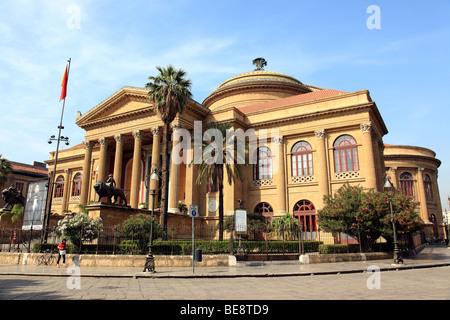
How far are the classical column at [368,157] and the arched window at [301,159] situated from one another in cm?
504

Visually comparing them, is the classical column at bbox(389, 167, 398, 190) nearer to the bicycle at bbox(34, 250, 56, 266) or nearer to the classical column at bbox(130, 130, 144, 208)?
the classical column at bbox(130, 130, 144, 208)

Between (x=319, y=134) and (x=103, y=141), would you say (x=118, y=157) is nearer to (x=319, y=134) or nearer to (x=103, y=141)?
A: (x=103, y=141)

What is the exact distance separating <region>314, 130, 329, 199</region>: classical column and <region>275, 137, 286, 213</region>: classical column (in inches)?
125

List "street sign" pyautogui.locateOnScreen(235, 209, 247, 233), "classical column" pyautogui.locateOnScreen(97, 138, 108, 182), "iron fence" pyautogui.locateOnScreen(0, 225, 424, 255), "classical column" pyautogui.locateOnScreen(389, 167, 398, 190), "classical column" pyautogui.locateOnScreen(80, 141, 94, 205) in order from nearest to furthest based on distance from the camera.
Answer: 1. "street sign" pyautogui.locateOnScreen(235, 209, 247, 233)
2. "iron fence" pyautogui.locateOnScreen(0, 225, 424, 255)
3. "classical column" pyautogui.locateOnScreen(80, 141, 94, 205)
4. "classical column" pyautogui.locateOnScreen(97, 138, 108, 182)
5. "classical column" pyautogui.locateOnScreen(389, 167, 398, 190)

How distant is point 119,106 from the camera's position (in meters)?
36.4

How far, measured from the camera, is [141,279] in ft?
42.9

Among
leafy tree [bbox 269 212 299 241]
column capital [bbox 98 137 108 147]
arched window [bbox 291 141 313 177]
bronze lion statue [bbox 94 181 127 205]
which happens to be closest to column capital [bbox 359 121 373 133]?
arched window [bbox 291 141 313 177]

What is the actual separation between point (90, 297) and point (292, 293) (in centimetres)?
520

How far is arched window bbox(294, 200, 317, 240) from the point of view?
31.2 m

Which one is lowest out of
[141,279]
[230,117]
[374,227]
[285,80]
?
[141,279]

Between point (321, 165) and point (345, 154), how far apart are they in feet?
7.90

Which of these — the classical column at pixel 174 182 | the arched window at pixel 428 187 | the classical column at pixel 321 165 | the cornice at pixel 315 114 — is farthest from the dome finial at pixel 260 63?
the arched window at pixel 428 187

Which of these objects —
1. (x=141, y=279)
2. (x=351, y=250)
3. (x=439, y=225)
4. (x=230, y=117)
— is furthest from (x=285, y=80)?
(x=141, y=279)

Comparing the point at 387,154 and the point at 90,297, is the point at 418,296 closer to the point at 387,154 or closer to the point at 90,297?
the point at 90,297
